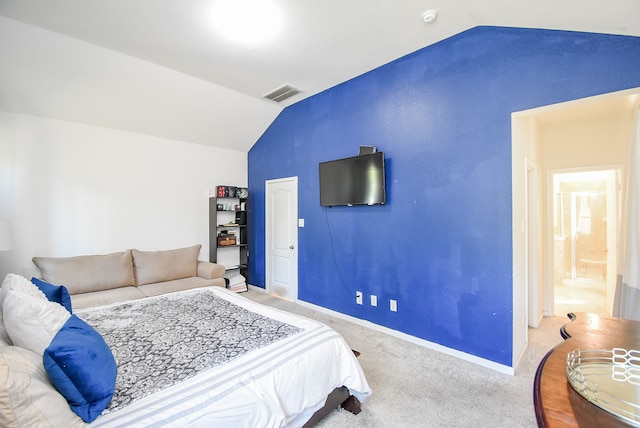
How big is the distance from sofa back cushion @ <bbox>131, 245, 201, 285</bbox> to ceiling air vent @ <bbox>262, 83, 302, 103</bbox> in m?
2.52

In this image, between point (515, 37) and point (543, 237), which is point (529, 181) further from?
point (515, 37)

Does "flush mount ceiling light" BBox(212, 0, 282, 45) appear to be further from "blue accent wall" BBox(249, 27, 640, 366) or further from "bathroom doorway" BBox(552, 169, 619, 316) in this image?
"bathroom doorway" BBox(552, 169, 619, 316)

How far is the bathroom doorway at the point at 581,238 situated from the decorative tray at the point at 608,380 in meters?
4.28

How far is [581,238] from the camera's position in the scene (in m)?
5.24

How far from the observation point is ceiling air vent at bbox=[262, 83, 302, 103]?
12.3ft

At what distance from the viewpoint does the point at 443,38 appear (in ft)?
8.89

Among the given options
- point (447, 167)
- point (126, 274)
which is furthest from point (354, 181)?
point (126, 274)

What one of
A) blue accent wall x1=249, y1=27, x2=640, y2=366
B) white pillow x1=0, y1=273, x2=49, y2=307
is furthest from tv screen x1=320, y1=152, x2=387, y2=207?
white pillow x1=0, y1=273, x2=49, y2=307

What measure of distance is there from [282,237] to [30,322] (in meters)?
3.36

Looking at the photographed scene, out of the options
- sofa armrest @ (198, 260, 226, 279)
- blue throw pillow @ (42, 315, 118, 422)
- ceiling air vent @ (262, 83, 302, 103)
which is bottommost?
sofa armrest @ (198, 260, 226, 279)

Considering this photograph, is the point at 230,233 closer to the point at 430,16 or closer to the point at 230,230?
the point at 230,230

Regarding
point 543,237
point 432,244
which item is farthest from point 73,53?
point 543,237

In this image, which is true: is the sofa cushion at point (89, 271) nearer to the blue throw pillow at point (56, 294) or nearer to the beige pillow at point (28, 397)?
the blue throw pillow at point (56, 294)

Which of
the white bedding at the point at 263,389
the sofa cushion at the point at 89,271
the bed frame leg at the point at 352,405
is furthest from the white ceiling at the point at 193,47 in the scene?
the bed frame leg at the point at 352,405
